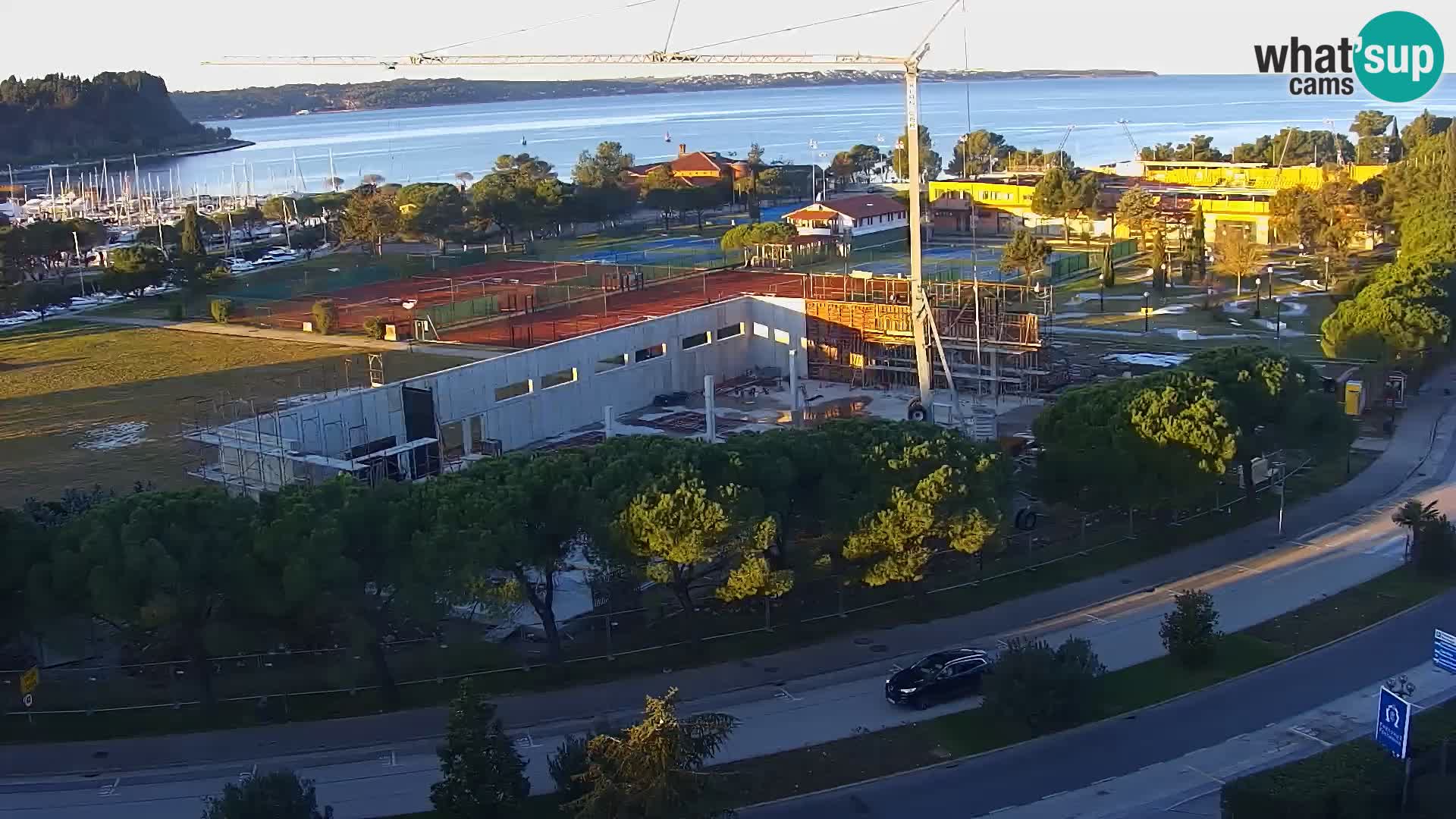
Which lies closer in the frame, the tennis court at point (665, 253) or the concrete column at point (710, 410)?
the concrete column at point (710, 410)

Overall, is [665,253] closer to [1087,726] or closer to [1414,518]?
[1414,518]

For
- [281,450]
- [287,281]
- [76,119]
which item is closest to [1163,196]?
[287,281]

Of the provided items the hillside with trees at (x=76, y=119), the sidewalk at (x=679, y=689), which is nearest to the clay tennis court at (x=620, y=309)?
the sidewalk at (x=679, y=689)

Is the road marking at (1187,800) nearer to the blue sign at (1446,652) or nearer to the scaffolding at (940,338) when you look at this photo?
the blue sign at (1446,652)

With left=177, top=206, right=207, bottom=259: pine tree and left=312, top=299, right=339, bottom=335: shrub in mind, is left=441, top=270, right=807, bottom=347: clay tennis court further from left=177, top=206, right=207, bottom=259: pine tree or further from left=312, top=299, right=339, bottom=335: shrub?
left=177, top=206, right=207, bottom=259: pine tree

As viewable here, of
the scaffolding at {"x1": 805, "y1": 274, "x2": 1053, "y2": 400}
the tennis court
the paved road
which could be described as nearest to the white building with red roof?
the tennis court
